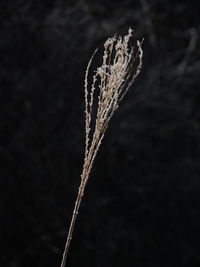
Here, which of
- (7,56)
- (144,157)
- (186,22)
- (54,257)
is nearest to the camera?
(54,257)

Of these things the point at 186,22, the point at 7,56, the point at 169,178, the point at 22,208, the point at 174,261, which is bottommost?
the point at 174,261

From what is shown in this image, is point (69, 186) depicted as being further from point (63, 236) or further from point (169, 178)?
point (169, 178)

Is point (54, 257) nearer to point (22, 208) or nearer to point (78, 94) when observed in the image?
point (22, 208)

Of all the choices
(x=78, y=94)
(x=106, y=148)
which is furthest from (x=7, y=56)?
(x=106, y=148)

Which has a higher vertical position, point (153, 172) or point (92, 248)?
point (153, 172)

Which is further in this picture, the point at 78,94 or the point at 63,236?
the point at 78,94

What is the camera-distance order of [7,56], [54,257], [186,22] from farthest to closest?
[186,22] < [7,56] < [54,257]

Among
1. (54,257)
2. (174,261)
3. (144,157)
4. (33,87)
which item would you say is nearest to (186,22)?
(144,157)
